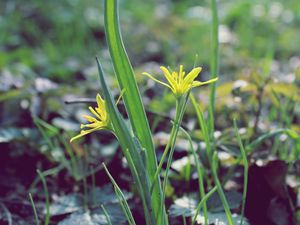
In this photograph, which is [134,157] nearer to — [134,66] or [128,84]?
[128,84]

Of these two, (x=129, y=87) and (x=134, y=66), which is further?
(x=134, y=66)

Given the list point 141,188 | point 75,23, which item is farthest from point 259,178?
point 75,23

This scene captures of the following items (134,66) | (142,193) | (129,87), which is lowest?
(134,66)

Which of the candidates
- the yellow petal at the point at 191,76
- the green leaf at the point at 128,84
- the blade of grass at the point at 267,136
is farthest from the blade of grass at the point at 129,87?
the blade of grass at the point at 267,136

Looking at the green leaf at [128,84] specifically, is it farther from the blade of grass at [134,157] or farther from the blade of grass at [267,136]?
the blade of grass at [267,136]

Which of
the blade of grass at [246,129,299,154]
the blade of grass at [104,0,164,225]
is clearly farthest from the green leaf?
the blade of grass at [246,129,299,154]

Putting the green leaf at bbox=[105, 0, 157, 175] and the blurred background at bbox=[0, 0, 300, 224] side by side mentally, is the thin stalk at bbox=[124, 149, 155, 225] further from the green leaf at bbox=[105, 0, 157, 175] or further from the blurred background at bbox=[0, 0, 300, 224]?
the blurred background at bbox=[0, 0, 300, 224]

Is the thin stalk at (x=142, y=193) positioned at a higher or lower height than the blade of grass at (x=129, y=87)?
lower

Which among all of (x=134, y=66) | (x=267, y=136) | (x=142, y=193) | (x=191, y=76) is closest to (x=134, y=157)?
(x=142, y=193)

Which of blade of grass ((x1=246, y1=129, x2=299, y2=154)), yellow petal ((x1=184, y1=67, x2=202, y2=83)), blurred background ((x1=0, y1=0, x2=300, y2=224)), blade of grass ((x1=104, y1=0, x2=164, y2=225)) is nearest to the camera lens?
yellow petal ((x1=184, y1=67, x2=202, y2=83))
